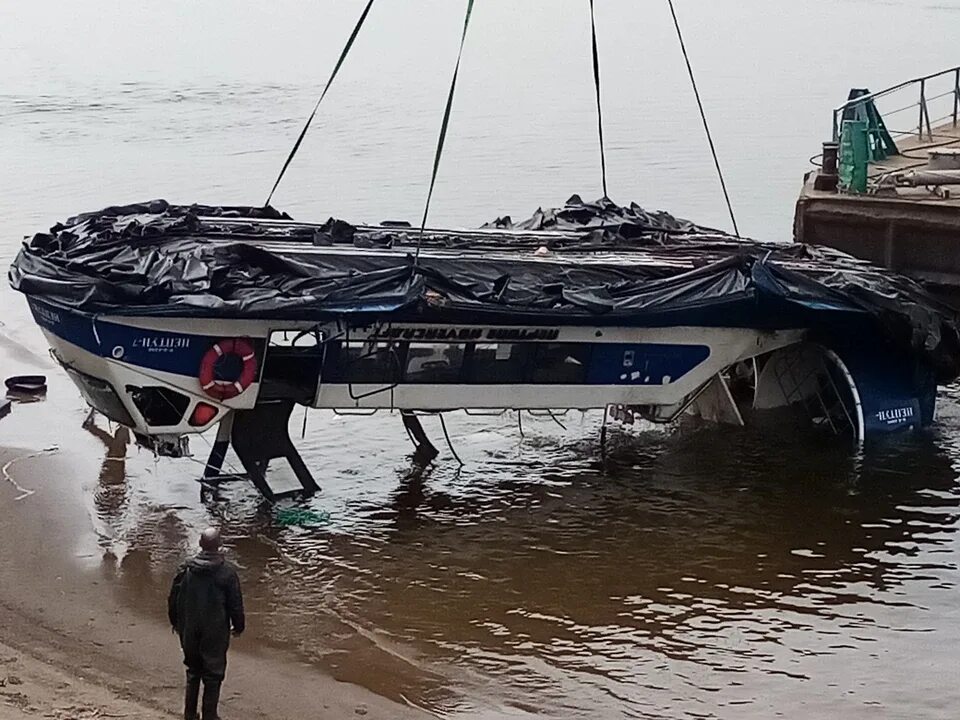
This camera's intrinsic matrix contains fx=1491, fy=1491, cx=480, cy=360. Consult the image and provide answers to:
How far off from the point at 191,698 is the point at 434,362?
5.38 m

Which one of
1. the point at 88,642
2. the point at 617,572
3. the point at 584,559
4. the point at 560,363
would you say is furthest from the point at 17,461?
the point at 617,572

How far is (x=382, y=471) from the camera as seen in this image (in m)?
15.4

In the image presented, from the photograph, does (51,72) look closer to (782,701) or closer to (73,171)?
(73,171)

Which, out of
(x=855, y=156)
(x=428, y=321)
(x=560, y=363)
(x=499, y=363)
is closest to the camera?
(x=428, y=321)

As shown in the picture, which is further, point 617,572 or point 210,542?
point 617,572

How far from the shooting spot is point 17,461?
15344 millimetres

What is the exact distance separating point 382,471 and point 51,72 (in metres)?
57.0

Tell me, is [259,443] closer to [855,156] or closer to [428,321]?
[428,321]

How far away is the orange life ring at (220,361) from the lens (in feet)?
42.0

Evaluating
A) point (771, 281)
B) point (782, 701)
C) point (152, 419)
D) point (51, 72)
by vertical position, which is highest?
point (51, 72)

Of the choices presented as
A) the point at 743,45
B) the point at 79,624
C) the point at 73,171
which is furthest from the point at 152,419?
the point at 743,45

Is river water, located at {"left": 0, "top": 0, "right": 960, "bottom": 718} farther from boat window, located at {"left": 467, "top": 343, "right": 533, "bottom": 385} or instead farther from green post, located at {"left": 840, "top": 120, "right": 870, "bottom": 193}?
green post, located at {"left": 840, "top": 120, "right": 870, "bottom": 193}

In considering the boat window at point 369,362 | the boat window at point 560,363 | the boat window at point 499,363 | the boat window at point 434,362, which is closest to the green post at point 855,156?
the boat window at point 560,363

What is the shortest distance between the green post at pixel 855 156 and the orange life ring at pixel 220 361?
10382 millimetres
